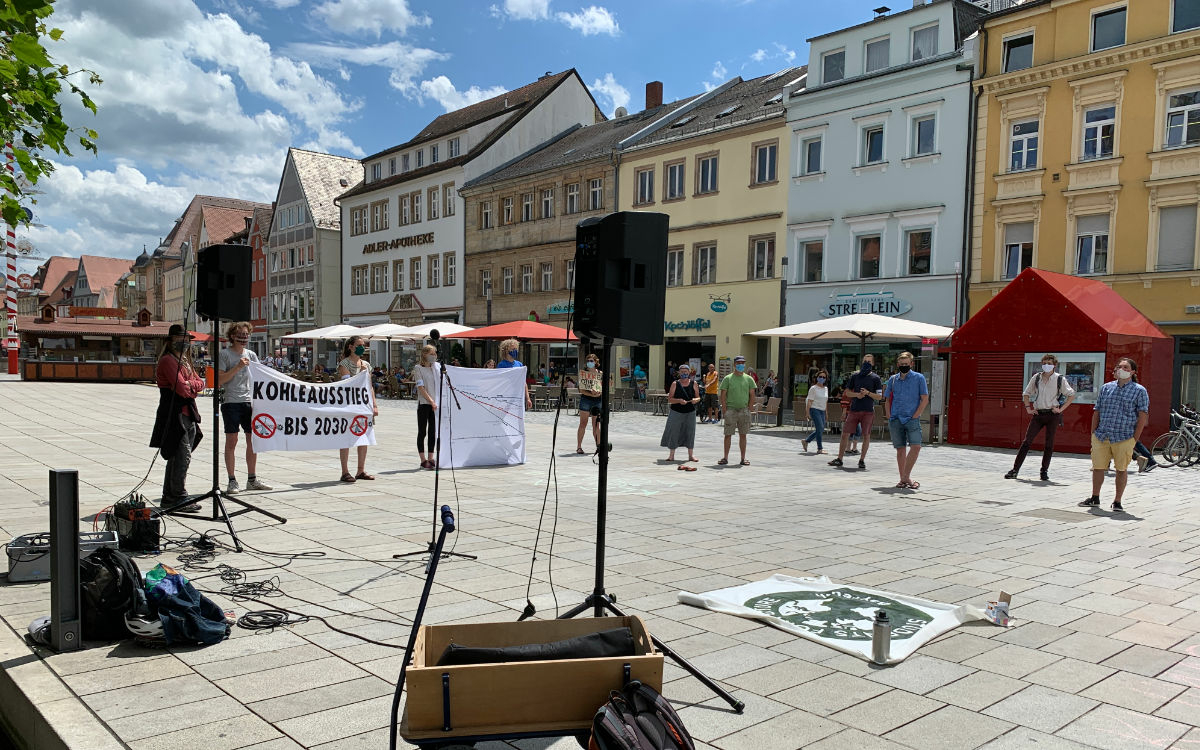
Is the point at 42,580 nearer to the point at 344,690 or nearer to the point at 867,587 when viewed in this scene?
the point at 344,690

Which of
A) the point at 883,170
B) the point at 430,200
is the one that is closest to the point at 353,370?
the point at 883,170

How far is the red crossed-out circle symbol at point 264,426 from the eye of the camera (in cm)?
928

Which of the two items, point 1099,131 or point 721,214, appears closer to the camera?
point 1099,131

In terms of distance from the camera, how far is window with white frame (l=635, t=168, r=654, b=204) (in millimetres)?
Answer: 33375

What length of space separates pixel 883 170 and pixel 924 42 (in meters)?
3.91

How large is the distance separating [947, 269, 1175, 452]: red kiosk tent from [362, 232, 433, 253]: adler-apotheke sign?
3264 centimetres

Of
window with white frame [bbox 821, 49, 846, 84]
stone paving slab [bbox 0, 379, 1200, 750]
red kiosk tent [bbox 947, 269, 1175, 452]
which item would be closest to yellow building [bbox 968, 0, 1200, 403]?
red kiosk tent [bbox 947, 269, 1175, 452]

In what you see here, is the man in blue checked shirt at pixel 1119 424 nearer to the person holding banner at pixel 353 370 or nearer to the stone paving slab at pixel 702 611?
the stone paving slab at pixel 702 611

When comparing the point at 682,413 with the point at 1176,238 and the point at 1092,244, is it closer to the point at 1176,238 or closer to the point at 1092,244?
the point at 1092,244

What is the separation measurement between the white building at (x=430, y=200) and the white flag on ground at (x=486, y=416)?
30837mm

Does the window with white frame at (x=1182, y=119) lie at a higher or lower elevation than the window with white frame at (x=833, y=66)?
lower

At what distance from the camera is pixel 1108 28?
22.3 meters

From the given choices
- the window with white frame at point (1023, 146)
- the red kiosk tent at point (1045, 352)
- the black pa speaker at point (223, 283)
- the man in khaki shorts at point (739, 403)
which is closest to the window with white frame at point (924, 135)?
the window with white frame at point (1023, 146)

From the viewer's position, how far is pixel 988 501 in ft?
34.9
